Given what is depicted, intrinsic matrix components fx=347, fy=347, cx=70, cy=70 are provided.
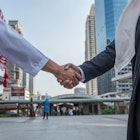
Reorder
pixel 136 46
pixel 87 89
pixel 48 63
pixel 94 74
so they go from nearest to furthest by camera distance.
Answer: pixel 136 46 → pixel 48 63 → pixel 94 74 → pixel 87 89

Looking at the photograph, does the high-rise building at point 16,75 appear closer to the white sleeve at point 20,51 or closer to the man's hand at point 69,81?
the man's hand at point 69,81

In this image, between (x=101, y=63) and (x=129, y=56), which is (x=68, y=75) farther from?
(x=129, y=56)

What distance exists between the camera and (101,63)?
228 centimetres

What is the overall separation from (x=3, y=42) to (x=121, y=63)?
0.66 m

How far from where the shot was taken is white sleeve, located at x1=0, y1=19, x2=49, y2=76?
1854 mm

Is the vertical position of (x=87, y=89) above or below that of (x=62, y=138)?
above

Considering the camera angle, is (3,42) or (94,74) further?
(94,74)

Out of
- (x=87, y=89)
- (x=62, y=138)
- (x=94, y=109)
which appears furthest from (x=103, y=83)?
(x=62, y=138)

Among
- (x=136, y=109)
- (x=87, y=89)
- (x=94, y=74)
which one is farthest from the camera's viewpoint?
(x=87, y=89)

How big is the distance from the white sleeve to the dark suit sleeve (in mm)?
475

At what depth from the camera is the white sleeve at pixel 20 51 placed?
1854mm

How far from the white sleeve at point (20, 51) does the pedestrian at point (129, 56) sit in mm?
445

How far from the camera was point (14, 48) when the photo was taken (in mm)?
1876

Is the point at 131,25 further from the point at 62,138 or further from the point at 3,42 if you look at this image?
the point at 62,138
